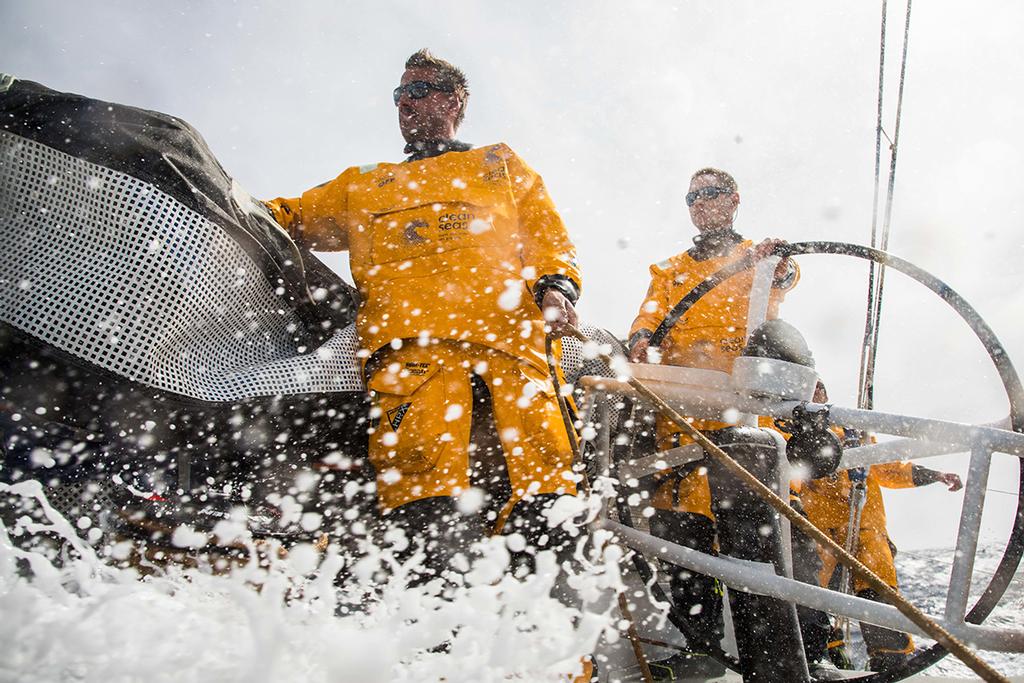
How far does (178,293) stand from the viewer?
1.62 metres

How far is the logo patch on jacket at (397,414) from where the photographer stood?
2055mm

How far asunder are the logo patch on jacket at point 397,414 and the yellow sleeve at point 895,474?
10.1 feet

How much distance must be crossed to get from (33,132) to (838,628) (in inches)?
160

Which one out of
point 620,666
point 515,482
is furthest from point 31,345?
point 620,666

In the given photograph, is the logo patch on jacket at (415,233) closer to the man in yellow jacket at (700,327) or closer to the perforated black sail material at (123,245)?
the perforated black sail material at (123,245)

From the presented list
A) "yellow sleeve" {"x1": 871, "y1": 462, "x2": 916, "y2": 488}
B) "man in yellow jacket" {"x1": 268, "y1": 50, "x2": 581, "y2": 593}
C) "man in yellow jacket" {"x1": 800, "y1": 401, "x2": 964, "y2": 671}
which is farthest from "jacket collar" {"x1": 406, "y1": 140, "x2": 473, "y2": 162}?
"yellow sleeve" {"x1": 871, "y1": 462, "x2": 916, "y2": 488}

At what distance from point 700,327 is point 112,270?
8.03 ft

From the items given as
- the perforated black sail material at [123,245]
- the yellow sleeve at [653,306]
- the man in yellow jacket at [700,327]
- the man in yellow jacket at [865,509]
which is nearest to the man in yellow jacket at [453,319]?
the perforated black sail material at [123,245]

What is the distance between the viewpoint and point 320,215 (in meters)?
2.53

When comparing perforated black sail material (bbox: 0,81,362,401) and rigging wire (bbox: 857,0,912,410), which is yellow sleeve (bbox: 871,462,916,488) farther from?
perforated black sail material (bbox: 0,81,362,401)

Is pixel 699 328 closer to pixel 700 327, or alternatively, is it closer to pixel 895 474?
pixel 700 327

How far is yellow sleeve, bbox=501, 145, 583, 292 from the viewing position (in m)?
2.30

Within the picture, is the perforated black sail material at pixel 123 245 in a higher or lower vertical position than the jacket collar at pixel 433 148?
lower

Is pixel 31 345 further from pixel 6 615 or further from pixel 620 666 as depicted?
pixel 620 666
